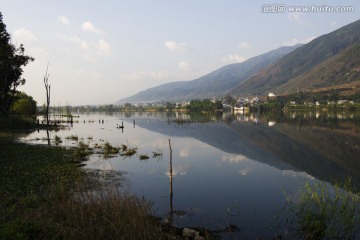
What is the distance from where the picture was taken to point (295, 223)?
17.0m

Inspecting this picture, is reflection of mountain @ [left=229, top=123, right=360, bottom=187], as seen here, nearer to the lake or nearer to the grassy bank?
the lake

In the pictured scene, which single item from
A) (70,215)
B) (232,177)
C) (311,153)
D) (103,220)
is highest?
(70,215)

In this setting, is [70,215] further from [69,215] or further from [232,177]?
[232,177]

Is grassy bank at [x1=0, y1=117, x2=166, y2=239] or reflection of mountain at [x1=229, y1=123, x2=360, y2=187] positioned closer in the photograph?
grassy bank at [x1=0, y1=117, x2=166, y2=239]

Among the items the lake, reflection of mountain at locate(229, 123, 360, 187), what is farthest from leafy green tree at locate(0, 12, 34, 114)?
reflection of mountain at locate(229, 123, 360, 187)

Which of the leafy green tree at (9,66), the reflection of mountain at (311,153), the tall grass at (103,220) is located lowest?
the reflection of mountain at (311,153)

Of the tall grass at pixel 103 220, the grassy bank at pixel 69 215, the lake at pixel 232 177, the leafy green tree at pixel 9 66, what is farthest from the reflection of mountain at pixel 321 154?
the leafy green tree at pixel 9 66

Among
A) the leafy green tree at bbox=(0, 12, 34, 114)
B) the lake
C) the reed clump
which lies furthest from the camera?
the leafy green tree at bbox=(0, 12, 34, 114)

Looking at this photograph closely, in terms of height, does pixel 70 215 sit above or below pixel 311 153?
above

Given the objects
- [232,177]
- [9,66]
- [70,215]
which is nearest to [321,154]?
[232,177]

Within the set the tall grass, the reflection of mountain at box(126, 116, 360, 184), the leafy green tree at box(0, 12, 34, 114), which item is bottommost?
the reflection of mountain at box(126, 116, 360, 184)

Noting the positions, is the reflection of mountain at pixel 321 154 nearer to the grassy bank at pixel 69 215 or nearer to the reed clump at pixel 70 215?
the reed clump at pixel 70 215

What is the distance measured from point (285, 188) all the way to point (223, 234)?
12397 millimetres

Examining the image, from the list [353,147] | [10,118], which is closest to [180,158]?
[353,147]
